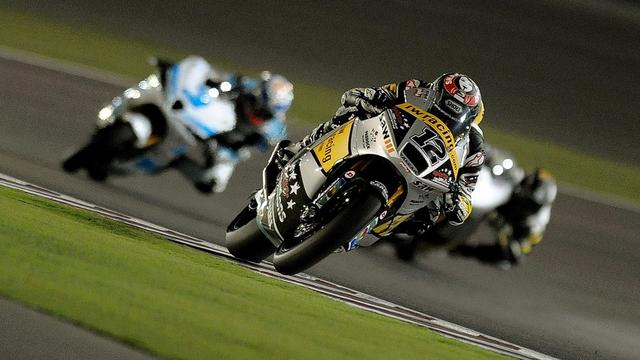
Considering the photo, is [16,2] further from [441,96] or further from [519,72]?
[441,96]

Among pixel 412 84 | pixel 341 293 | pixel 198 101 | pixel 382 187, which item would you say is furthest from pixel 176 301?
pixel 198 101

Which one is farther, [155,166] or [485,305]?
[155,166]

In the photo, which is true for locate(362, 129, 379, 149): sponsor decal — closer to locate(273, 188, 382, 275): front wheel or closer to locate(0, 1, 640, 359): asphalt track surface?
locate(273, 188, 382, 275): front wheel

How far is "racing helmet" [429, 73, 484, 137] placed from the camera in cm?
664

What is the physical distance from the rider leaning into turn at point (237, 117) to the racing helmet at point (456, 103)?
3.32m

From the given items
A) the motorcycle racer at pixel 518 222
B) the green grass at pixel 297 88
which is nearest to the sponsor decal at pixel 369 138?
the motorcycle racer at pixel 518 222

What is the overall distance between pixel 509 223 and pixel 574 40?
8262mm

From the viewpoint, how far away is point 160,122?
9.91 m

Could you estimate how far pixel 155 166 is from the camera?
10.1 meters

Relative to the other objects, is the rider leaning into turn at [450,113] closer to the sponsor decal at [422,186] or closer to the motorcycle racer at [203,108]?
the sponsor decal at [422,186]

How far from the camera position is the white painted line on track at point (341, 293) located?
764cm

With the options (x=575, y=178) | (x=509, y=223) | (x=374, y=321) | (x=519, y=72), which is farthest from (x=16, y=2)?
(x=374, y=321)

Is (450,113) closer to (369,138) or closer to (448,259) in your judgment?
(369,138)

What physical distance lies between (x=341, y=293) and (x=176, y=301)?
247 cm
